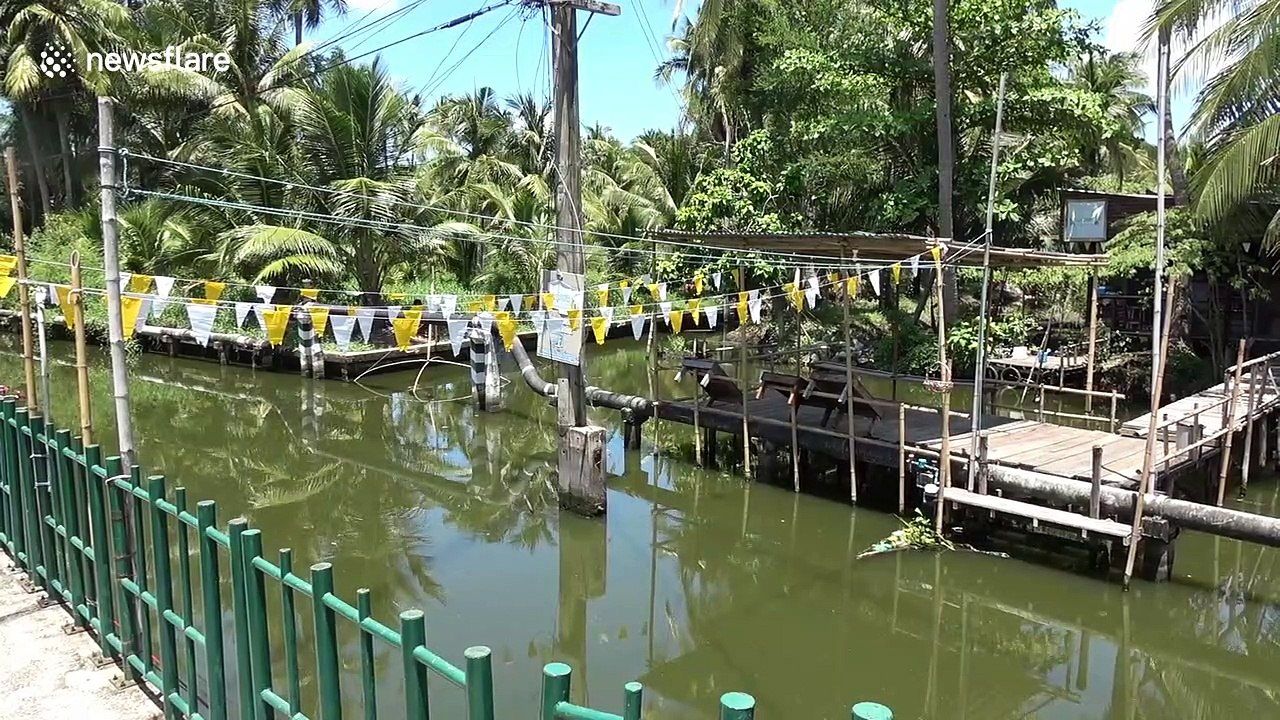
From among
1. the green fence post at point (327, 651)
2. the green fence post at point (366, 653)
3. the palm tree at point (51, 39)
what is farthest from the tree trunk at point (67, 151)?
the green fence post at point (366, 653)

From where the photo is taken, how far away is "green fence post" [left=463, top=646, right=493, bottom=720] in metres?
2.47

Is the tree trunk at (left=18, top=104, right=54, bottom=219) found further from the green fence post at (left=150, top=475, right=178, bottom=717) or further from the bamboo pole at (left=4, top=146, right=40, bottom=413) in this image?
the green fence post at (left=150, top=475, right=178, bottom=717)

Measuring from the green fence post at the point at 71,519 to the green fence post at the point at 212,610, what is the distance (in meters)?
1.35

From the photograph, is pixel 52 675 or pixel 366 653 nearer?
pixel 366 653

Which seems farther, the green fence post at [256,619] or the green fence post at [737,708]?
the green fence post at [256,619]

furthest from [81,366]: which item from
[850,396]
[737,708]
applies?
[850,396]

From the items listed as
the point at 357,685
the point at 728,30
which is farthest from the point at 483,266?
the point at 357,685

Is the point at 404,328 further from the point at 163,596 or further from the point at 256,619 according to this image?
the point at 256,619

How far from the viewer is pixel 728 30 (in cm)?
2056

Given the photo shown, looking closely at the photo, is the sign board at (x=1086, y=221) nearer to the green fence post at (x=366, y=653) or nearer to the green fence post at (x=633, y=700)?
the green fence post at (x=366, y=653)

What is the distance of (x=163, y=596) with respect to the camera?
407 cm

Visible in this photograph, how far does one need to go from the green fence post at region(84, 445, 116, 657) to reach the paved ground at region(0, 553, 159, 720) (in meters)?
0.18

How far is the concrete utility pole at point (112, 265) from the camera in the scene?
15.0 ft

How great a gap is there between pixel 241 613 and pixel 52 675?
1.55 metres
